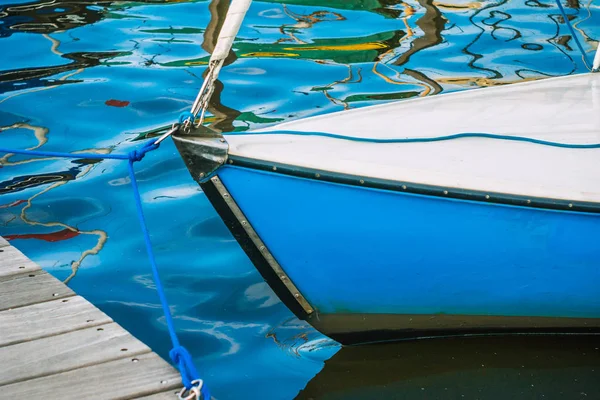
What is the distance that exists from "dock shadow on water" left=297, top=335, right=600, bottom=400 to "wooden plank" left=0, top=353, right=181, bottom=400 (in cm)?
75

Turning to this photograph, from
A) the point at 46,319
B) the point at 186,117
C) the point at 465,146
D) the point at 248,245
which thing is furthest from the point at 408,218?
the point at 46,319

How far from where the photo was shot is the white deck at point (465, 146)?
285cm

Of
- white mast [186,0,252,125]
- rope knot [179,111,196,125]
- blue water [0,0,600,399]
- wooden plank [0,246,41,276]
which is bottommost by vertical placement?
blue water [0,0,600,399]

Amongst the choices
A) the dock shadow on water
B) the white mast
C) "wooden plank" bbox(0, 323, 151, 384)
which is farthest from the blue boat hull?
"wooden plank" bbox(0, 323, 151, 384)

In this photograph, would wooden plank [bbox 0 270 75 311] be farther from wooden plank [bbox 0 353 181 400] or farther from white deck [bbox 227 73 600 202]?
white deck [bbox 227 73 600 202]

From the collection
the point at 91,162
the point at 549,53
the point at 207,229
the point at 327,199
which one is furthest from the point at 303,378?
the point at 549,53

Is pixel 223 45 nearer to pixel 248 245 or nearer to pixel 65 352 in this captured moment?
pixel 248 245

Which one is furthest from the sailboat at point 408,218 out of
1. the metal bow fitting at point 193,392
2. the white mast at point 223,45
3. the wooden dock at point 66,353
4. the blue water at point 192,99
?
the metal bow fitting at point 193,392

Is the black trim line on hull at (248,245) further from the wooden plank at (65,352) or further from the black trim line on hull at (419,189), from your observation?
the wooden plank at (65,352)

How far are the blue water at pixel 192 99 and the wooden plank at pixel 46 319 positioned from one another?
1.71 ft

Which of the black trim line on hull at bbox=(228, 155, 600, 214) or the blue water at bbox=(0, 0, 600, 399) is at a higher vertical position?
the black trim line on hull at bbox=(228, 155, 600, 214)

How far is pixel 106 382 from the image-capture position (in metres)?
2.46

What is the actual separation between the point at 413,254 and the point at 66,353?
45.1 inches

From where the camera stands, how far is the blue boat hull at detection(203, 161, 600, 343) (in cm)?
286
